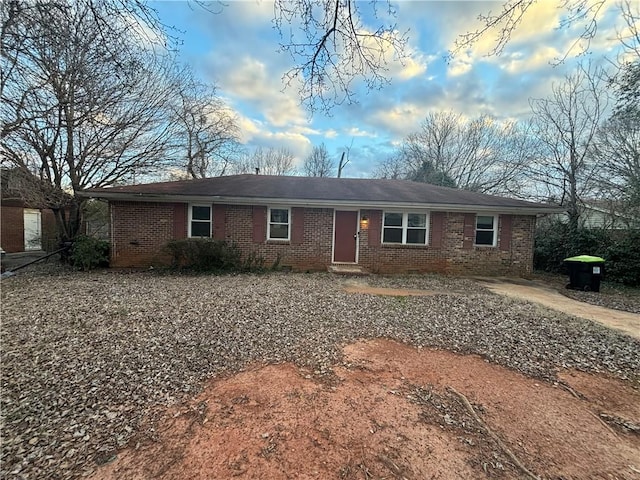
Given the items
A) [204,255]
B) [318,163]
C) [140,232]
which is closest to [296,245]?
[204,255]

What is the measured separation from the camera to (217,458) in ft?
7.01

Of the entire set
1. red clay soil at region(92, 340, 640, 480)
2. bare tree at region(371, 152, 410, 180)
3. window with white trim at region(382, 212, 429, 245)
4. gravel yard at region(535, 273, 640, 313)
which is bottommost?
gravel yard at region(535, 273, 640, 313)

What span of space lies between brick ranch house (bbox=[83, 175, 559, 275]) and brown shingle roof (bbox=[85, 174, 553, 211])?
0.04 meters

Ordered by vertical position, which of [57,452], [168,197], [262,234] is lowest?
[57,452]

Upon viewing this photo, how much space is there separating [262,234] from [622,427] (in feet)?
30.4

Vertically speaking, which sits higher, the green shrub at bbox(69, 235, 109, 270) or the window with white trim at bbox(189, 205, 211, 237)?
the window with white trim at bbox(189, 205, 211, 237)

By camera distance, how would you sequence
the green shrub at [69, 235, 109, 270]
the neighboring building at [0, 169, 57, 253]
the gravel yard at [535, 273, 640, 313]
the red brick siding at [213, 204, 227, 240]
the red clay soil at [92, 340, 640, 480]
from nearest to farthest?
the red clay soil at [92, 340, 640, 480]
the gravel yard at [535, 273, 640, 313]
the green shrub at [69, 235, 109, 270]
the red brick siding at [213, 204, 227, 240]
the neighboring building at [0, 169, 57, 253]

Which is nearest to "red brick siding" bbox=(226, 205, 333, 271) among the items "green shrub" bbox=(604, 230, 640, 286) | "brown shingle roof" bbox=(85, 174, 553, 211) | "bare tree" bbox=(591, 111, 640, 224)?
"brown shingle roof" bbox=(85, 174, 553, 211)

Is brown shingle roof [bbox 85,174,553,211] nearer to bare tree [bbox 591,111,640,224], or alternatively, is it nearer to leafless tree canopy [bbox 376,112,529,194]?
bare tree [bbox 591,111,640,224]

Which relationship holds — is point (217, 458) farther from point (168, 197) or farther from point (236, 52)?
point (168, 197)

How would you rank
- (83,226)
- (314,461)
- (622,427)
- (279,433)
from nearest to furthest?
1. (314,461)
2. (279,433)
3. (622,427)
4. (83,226)

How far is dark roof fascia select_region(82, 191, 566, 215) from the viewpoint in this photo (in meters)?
9.73

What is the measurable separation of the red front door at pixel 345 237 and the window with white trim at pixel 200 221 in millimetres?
4428

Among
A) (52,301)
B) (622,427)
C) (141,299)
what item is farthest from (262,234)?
→ (622,427)
